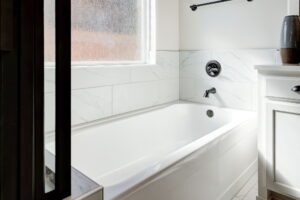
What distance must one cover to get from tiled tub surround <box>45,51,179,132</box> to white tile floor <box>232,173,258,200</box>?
40.3 inches

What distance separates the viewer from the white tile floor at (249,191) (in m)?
1.77

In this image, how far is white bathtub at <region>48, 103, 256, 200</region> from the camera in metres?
1.05

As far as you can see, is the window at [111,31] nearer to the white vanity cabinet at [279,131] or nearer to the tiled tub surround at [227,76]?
the tiled tub surround at [227,76]

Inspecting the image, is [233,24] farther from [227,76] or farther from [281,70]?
[281,70]

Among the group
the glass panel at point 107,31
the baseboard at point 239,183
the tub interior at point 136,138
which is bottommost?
the baseboard at point 239,183

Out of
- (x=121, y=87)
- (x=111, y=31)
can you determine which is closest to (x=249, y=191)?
(x=121, y=87)

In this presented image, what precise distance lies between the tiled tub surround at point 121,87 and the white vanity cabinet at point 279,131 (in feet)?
3.26

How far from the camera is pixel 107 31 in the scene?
6.60 ft

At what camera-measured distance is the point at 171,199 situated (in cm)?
111

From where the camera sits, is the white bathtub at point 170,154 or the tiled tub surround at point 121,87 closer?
the white bathtub at point 170,154

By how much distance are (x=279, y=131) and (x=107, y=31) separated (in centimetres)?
140
